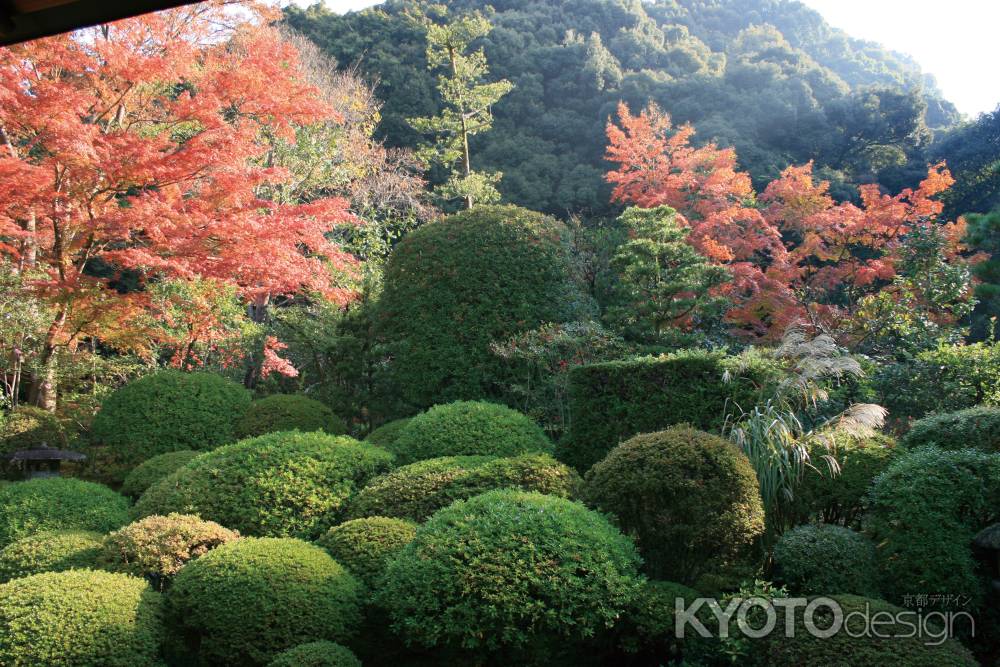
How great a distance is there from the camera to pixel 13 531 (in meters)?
5.81

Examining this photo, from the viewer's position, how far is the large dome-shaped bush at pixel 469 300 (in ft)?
27.5

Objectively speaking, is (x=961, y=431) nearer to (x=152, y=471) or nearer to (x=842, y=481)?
(x=842, y=481)

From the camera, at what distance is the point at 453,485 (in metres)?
5.27

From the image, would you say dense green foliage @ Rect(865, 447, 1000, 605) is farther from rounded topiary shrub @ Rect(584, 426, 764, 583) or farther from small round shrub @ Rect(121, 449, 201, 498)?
small round shrub @ Rect(121, 449, 201, 498)

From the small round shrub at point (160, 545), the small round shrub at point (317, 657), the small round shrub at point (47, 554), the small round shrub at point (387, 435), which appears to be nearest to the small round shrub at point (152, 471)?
the small round shrub at point (47, 554)

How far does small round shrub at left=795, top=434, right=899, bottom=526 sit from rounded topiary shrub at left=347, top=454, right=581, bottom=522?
1693 mm

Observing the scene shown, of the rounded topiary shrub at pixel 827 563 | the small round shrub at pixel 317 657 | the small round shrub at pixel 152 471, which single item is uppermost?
the rounded topiary shrub at pixel 827 563

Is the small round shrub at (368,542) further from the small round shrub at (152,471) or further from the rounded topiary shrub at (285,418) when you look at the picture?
the rounded topiary shrub at (285,418)

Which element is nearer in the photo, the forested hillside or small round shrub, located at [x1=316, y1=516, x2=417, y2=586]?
small round shrub, located at [x1=316, y1=516, x2=417, y2=586]

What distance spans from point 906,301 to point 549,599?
8522 millimetres

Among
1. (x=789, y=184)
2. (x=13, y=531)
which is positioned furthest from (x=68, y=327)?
(x=789, y=184)

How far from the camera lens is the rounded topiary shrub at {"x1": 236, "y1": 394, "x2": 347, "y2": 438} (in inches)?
312

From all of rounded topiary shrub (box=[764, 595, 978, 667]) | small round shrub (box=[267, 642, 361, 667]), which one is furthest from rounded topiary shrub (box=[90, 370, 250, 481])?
rounded topiary shrub (box=[764, 595, 978, 667])

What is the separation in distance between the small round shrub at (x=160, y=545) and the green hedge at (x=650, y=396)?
131 inches
